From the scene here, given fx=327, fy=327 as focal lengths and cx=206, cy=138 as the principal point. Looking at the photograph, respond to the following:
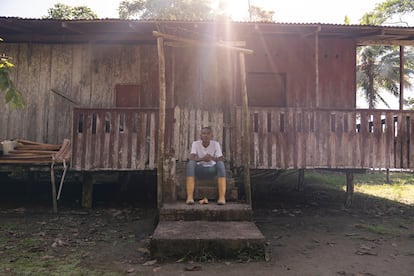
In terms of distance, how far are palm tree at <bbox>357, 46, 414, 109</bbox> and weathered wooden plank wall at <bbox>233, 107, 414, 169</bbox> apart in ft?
45.3

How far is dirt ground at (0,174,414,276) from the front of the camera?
429 centimetres

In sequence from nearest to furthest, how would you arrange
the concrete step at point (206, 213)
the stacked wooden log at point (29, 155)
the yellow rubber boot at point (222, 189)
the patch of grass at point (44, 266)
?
the patch of grass at point (44, 266) < the concrete step at point (206, 213) < the yellow rubber boot at point (222, 189) < the stacked wooden log at point (29, 155)

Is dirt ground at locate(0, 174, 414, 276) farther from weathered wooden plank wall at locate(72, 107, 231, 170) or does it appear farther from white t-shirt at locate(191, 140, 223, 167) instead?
white t-shirt at locate(191, 140, 223, 167)

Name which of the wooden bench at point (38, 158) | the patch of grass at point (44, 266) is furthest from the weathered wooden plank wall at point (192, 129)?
the patch of grass at point (44, 266)

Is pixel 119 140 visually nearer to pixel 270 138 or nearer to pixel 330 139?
pixel 270 138

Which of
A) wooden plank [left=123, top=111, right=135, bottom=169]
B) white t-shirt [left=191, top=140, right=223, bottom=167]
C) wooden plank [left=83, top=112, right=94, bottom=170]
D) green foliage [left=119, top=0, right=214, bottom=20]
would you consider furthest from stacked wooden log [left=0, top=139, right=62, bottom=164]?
green foliage [left=119, top=0, right=214, bottom=20]

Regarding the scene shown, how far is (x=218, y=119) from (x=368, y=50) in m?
17.7

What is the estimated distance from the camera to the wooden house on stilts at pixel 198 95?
24.7 ft

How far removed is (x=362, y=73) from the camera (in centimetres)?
2130

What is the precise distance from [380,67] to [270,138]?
54.3 feet

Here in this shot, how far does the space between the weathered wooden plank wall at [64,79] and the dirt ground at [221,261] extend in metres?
2.14

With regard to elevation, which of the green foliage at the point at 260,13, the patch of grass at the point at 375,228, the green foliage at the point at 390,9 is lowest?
the patch of grass at the point at 375,228

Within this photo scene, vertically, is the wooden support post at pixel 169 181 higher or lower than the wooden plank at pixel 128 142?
lower

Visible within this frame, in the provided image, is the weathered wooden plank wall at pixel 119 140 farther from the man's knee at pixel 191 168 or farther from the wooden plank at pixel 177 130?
the man's knee at pixel 191 168
